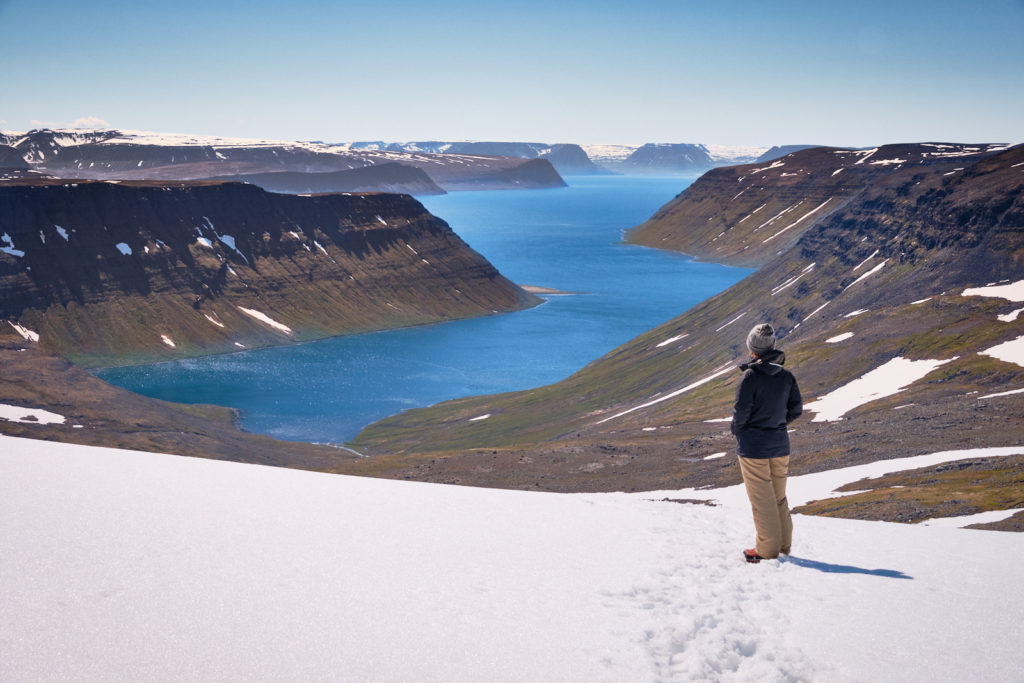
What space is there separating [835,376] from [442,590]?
56.6 meters

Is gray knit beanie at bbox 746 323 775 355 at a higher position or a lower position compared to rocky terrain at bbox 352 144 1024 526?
higher

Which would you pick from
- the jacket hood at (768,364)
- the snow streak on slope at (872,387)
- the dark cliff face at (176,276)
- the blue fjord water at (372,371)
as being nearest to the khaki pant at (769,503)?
the jacket hood at (768,364)

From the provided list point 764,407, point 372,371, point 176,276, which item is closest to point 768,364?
point 764,407

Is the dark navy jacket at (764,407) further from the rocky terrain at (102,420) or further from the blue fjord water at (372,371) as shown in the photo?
the blue fjord water at (372,371)

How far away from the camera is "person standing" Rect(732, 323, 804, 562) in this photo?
12.2 meters

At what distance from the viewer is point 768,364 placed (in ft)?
40.7

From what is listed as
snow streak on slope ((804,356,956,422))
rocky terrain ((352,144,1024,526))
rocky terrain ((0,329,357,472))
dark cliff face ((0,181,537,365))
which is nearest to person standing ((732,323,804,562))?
rocky terrain ((352,144,1024,526))

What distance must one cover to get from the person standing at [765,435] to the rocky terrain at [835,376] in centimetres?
826

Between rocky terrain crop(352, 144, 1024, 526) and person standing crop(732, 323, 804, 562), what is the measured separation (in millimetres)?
8260

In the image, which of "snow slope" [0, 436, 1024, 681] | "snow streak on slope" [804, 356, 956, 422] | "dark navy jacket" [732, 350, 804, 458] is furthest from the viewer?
"snow streak on slope" [804, 356, 956, 422]

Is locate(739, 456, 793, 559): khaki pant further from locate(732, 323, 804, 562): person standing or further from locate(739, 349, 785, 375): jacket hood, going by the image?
locate(739, 349, 785, 375): jacket hood

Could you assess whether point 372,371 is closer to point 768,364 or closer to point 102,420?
point 102,420

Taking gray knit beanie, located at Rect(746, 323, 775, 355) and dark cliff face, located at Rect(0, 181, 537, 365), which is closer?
gray knit beanie, located at Rect(746, 323, 775, 355)

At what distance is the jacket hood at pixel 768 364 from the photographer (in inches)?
486
